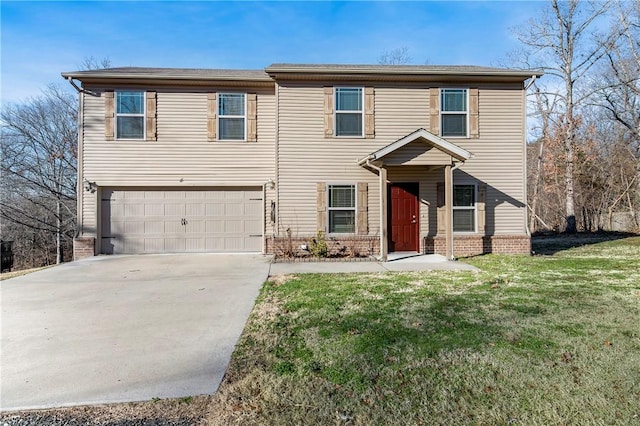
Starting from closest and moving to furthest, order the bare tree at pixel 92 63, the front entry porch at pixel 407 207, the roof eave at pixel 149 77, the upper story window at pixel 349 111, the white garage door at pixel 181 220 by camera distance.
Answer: the front entry porch at pixel 407 207, the roof eave at pixel 149 77, the upper story window at pixel 349 111, the white garage door at pixel 181 220, the bare tree at pixel 92 63

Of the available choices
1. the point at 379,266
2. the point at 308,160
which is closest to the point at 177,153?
the point at 308,160

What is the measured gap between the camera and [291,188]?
33.6 feet

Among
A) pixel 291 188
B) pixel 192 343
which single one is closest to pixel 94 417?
pixel 192 343

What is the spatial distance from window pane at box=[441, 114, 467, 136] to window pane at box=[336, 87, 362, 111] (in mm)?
2554

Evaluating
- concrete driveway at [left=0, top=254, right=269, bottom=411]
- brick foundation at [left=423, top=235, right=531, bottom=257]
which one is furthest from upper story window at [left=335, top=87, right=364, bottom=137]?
concrete driveway at [left=0, top=254, right=269, bottom=411]

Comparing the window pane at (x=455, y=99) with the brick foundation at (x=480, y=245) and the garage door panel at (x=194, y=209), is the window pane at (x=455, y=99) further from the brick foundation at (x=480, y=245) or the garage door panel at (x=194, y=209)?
the garage door panel at (x=194, y=209)

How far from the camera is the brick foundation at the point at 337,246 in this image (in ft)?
32.9

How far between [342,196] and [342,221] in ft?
2.39

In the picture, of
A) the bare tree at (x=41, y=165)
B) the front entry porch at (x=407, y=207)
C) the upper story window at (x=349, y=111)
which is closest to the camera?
the front entry porch at (x=407, y=207)

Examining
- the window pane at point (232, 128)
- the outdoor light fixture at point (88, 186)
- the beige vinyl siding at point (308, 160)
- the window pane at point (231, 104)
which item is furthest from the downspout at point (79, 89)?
the beige vinyl siding at point (308, 160)

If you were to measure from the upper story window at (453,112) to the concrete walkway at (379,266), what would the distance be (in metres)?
→ 3.85

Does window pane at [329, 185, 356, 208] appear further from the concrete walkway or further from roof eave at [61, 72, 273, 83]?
roof eave at [61, 72, 273, 83]

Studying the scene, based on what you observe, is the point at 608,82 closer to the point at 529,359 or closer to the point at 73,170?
the point at 529,359

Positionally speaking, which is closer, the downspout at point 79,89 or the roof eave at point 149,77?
the roof eave at point 149,77
